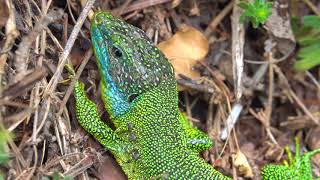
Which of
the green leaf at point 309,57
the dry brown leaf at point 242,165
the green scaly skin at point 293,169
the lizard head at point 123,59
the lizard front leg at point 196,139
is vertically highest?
the lizard head at point 123,59

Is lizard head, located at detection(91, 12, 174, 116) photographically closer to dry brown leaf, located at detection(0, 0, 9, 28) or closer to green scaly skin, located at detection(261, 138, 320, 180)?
dry brown leaf, located at detection(0, 0, 9, 28)

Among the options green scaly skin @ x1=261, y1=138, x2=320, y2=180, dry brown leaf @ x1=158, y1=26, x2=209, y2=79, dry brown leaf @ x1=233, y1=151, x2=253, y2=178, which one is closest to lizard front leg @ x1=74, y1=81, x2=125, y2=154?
dry brown leaf @ x1=158, y1=26, x2=209, y2=79

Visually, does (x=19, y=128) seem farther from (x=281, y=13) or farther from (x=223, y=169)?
(x=281, y=13)

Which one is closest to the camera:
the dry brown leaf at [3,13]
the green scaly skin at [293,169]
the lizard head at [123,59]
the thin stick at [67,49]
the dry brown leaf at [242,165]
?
the dry brown leaf at [3,13]

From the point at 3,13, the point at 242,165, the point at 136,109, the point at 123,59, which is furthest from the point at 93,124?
the point at 242,165

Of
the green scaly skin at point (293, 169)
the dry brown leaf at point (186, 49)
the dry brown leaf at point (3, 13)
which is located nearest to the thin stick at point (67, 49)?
the dry brown leaf at point (3, 13)

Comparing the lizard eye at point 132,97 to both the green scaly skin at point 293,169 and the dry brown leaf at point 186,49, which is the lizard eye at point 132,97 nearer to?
the dry brown leaf at point 186,49

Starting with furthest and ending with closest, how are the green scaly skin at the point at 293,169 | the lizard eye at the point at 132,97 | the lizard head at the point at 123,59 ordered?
the green scaly skin at the point at 293,169, the lizard eye at the point at 132,97, the lizard head at the point at 123,59

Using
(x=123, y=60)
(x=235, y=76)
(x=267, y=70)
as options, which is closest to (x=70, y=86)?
(x=123, y=60)
